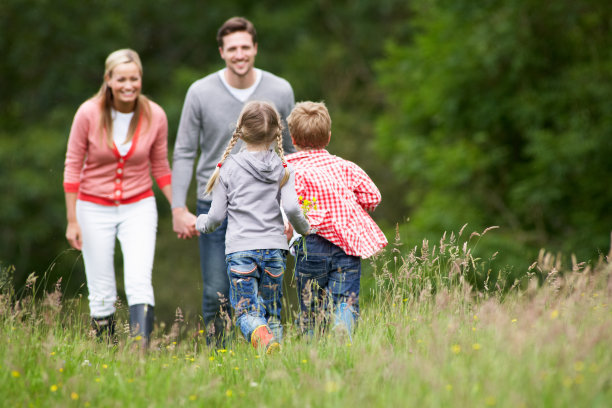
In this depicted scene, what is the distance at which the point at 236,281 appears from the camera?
4.45 m

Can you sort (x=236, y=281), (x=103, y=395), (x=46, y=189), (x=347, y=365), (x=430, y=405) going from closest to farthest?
1. (x=430, y=405)
2. (x=103, y=395)
3. (x=347, y=365)
4. (x=236, y=281)
5. (x=46, y=189)

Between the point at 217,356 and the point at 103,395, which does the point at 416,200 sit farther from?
the point at 103,395

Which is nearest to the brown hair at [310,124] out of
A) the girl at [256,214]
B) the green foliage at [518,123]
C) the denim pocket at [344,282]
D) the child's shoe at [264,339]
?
the girl at [256,214]

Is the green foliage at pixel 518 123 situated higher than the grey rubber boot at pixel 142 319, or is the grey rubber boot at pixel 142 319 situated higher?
the green foliage at pixel 518 123

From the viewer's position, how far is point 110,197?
5.28 m

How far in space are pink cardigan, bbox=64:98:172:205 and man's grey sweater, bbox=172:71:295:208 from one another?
0.25m

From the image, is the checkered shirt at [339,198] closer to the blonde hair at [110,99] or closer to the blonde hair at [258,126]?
the blonde hair at [258,126]

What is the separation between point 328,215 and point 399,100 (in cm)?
1198

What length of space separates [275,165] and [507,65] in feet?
29.1

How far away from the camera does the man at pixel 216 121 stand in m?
5.39

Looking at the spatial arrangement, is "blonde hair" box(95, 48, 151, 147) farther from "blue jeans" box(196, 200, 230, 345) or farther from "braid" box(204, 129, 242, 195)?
"braid" box(204, 129, 242, 195)

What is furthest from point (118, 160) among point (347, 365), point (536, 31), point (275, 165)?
point (536, 31)

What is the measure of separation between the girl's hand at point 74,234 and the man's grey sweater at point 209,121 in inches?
27.5

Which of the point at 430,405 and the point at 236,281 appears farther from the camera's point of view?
the point at 236,281
